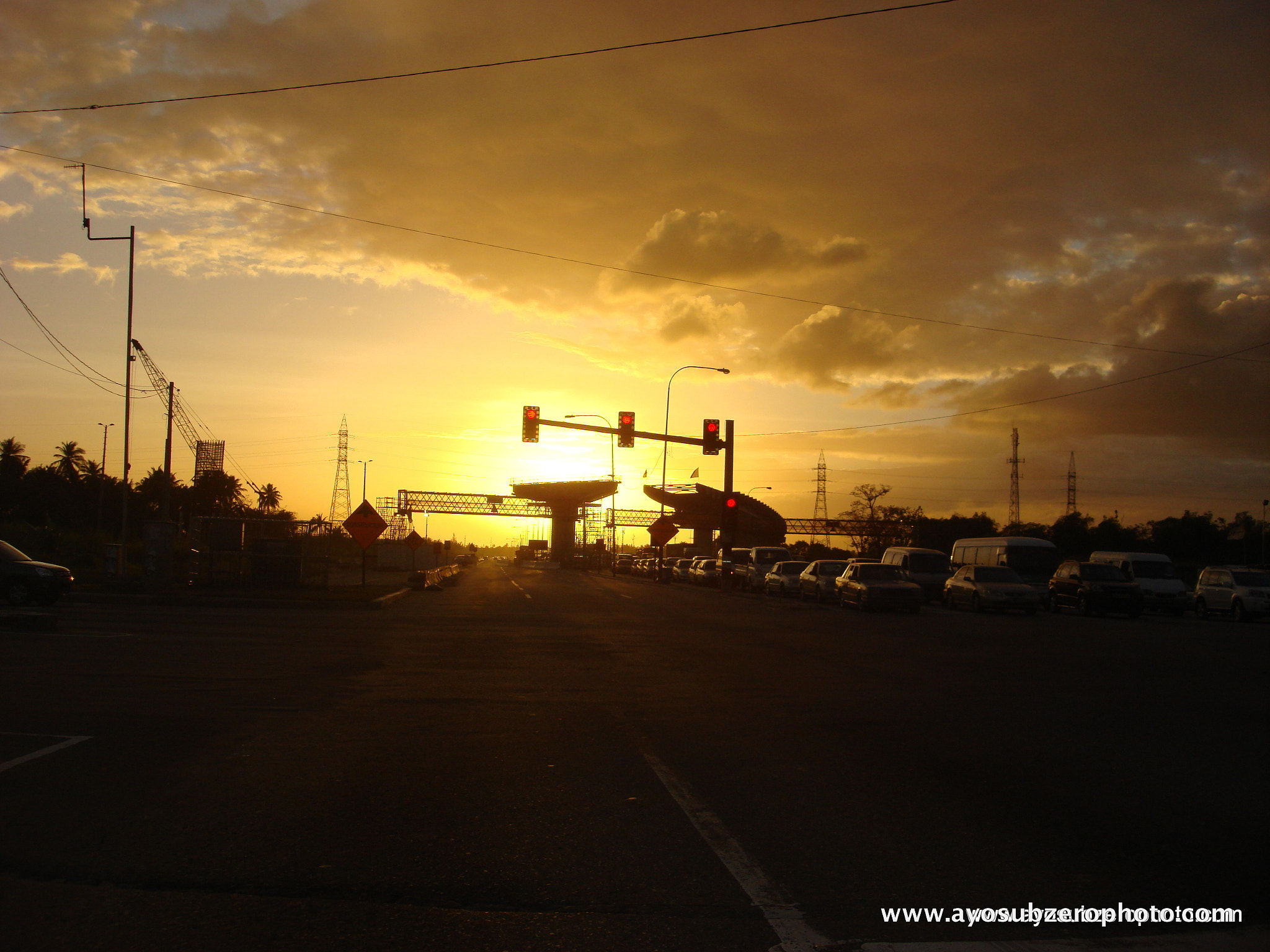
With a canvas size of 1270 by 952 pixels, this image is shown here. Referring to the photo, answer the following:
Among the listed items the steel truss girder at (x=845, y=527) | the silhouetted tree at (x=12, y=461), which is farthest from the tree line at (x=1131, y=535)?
the silhouetted tree at (x=12, y=461)

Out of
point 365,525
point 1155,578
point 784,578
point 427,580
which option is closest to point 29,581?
point 365,525

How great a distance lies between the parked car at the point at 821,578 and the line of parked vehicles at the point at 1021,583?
0.13 ft

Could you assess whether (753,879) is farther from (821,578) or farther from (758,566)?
(758,566)

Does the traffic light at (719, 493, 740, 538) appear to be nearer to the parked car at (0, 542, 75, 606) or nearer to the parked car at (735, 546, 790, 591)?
the parked car at (735, 546, 790, 591)

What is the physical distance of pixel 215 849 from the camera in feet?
17.7

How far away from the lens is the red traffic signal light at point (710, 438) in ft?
115

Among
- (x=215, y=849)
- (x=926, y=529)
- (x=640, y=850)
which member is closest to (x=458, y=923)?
(x=640, y=850)

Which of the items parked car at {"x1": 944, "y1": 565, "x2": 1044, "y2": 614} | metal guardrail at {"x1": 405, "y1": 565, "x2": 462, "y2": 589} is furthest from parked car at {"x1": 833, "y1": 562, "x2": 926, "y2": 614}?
metal guardrail at {"x1": 405, "y1": 565, "x2": 462, "y2": 589}

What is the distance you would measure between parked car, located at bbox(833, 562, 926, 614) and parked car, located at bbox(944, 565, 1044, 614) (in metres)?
2.57

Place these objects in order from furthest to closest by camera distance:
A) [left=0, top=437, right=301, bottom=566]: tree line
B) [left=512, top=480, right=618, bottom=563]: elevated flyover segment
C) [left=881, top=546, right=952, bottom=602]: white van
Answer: [left=512, top=480, right=618, bottom=563]: elevated flyover segment < [left=0, top=437, right=301, bottom=566]: tree line < [left=881, top=546, right=952, bottom=602]: white van

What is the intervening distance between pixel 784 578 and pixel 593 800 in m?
35.0

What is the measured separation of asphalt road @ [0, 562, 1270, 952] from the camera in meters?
4.59

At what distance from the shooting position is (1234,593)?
33.0m

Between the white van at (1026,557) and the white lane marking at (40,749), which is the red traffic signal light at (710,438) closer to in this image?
the white van at (1026,557)
